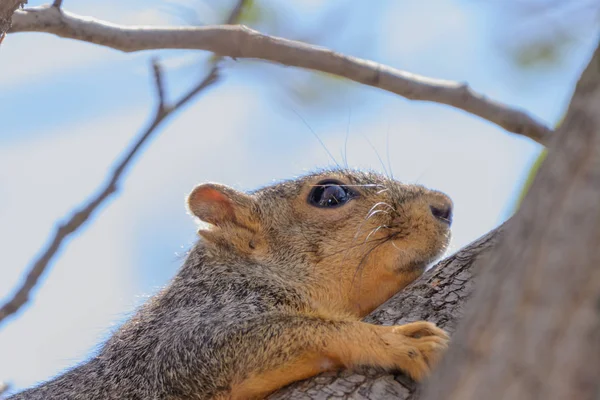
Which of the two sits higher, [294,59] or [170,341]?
[294,59]

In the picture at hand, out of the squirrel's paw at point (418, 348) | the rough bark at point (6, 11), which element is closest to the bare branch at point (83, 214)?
the rough bark at point (6, 11)

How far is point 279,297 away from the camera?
3701 millimetres

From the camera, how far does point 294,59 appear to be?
4.45 m

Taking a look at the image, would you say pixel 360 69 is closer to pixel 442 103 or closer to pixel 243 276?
pixel 442 103

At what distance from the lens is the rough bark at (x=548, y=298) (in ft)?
4.30

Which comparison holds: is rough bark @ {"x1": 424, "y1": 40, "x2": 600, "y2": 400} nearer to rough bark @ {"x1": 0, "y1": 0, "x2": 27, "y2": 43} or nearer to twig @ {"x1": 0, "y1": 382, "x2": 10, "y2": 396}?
rough bark @ {"x1": 0, "y1": 0, "x2": 27, "y2": 43}

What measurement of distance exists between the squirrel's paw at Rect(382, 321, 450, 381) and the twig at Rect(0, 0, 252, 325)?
210 cm

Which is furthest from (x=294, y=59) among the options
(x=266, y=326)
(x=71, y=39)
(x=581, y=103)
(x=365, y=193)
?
(x=581, y=103)

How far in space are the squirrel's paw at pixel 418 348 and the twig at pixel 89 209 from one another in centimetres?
210

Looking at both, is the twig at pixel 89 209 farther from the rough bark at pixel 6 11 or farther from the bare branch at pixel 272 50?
the rough bark at pixel 6 11

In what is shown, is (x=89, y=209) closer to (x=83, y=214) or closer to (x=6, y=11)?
(x=83, y=214)

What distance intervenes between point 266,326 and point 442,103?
79.5 inches

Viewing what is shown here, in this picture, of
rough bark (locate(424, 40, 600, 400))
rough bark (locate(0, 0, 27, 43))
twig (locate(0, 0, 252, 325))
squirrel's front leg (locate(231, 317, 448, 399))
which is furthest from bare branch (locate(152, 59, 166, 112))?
rough bark (locate(424, 40, 600, 400))

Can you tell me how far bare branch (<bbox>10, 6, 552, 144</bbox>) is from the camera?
13.2ft
